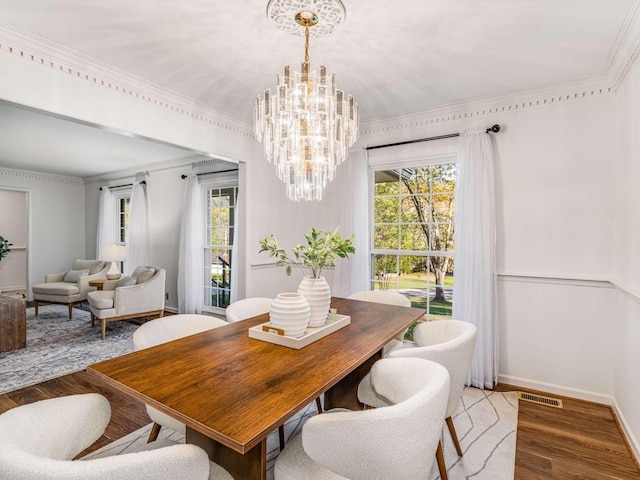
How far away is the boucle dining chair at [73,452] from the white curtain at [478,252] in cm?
254

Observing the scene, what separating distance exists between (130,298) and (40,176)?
14.5ft

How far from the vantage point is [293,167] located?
216cm

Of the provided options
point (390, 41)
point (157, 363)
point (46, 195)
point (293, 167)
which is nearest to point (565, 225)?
point (390, 41)

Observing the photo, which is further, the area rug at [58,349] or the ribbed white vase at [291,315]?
the area rug at [58,349]

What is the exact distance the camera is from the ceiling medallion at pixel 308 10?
5.77ft

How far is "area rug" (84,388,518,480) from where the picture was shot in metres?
1.92

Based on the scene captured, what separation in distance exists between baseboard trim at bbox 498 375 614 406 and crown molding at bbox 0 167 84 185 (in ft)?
28.0

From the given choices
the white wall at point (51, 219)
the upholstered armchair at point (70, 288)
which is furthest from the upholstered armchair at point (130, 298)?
the white wall at point (51, 219)

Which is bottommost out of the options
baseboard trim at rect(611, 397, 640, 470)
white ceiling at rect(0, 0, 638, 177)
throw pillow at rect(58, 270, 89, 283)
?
baseboard trim at rect(611, 397, 640, 470)

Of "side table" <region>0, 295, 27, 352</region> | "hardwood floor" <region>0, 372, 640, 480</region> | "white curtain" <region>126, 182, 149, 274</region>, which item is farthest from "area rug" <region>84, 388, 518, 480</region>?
"white curtain" <region>126, 182, 149, 274</region>

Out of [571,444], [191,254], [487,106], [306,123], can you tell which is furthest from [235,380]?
[191,254]

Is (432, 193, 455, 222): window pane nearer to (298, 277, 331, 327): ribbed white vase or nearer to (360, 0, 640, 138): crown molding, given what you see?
(360, 0, 640, 138): crown molding

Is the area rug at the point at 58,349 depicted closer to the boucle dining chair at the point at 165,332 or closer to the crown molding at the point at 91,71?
the boucle dining chair at the point at 165,332

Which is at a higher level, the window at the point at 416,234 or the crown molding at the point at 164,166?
the crown molding at the point at 164,166
